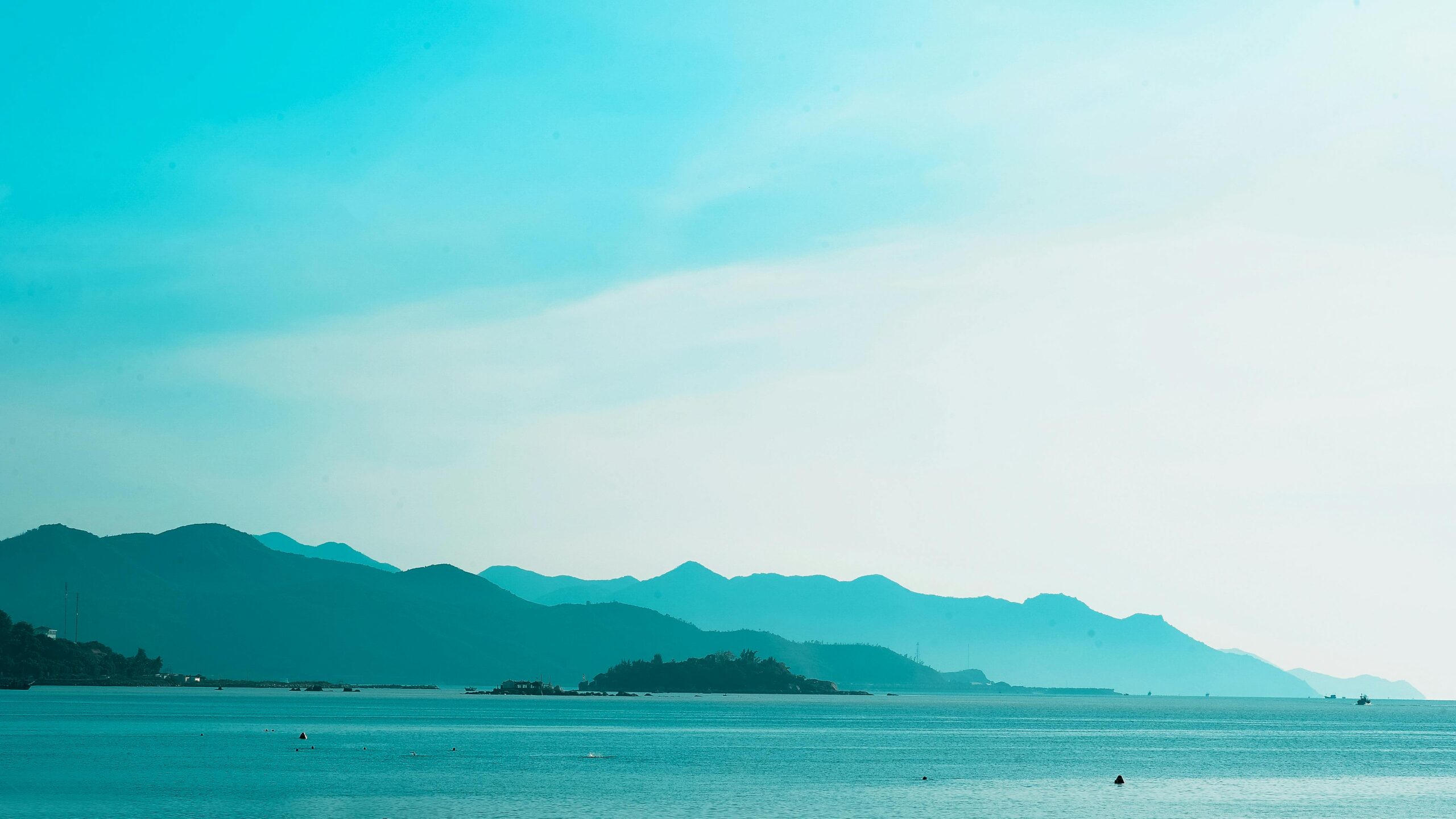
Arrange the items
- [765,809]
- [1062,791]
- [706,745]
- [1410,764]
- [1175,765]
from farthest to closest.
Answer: [706,745]
[1410,764]
[1175,765]
[1062,791]
[765,809]

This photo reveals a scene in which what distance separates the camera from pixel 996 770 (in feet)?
421

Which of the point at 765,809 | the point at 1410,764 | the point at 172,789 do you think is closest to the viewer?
the point at 765,809

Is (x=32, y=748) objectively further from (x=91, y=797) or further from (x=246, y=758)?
(x=91, y=797)

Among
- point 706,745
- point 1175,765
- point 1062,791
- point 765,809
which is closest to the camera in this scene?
point 765,809

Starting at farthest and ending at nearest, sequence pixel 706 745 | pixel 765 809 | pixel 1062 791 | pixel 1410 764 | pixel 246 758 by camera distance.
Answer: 1. pixel 706 745
2. pixel 1410 764
3. pixel 246 758
4. pixel 1062 791
5. pixel 765 809

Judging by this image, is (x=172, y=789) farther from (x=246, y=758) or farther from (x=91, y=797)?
(x=246, y=758)

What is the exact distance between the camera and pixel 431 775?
112 m

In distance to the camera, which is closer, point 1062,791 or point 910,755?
point 1062,791

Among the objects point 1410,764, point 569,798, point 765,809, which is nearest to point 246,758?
point 569,798

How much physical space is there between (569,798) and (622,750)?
55.4 m

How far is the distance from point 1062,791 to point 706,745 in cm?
6302

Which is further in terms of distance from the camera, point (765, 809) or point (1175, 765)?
point (1175, 765)

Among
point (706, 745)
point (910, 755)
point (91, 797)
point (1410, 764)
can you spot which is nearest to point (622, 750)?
point (706, 745)

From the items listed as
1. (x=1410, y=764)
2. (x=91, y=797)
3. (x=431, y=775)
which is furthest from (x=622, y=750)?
(x=1410, y=764)
